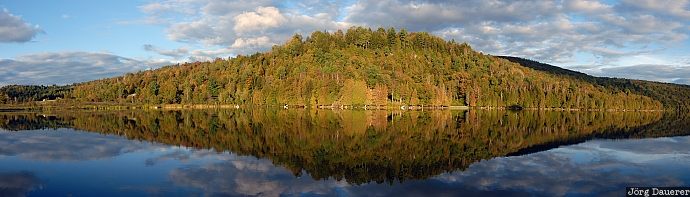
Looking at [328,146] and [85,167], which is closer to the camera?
[85,167]

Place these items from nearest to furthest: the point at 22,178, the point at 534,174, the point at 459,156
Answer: the point at 22,178, the point at 534,174, the point at 459,156

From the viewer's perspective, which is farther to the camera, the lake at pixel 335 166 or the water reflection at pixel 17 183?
the lake at pixel 335 166

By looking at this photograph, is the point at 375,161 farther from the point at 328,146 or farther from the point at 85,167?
the point at 85,167

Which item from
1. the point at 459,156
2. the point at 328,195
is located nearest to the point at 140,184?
the point at 328,195

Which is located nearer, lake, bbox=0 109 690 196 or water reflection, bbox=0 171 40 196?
water reflection, bbox=0 171 40 196

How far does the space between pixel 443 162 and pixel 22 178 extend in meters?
23.6

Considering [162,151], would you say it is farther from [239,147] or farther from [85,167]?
[85,167]

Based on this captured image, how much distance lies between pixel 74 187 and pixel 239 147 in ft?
55.0

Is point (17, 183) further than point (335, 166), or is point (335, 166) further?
point (335, 166)

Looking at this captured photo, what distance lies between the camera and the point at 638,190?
75.3 ft

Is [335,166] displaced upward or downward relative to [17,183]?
upward

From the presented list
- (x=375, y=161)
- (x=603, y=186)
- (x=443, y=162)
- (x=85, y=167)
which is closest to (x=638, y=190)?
(x=603, y=186)

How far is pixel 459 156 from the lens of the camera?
33.9 m

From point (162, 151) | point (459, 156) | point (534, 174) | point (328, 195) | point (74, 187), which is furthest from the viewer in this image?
point (162, 151)
